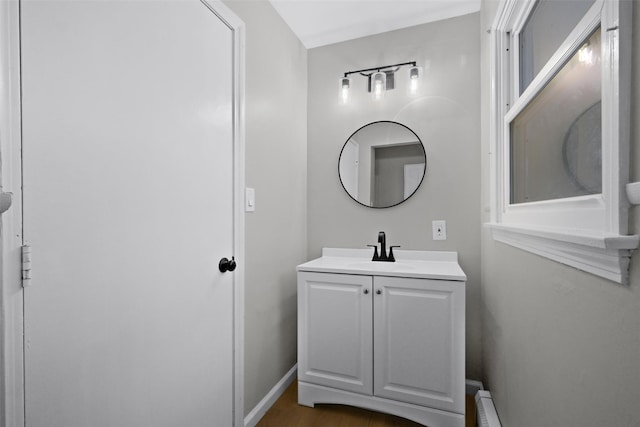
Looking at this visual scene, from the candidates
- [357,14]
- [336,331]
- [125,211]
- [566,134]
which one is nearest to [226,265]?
[125,211]

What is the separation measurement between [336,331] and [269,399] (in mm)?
552

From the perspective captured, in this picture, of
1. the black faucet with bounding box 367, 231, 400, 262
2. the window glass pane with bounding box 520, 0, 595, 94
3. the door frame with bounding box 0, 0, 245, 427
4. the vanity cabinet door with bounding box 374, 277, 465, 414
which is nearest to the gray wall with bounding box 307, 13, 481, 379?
the black faucet with bounding box 367, 231, 400, 262

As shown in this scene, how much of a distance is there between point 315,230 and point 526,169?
1.39 metres

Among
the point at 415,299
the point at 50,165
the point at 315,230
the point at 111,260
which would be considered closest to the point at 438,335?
the point at 415,299

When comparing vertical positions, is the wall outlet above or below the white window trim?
below

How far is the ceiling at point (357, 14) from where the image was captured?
6.15ft

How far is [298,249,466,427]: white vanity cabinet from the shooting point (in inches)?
59.4

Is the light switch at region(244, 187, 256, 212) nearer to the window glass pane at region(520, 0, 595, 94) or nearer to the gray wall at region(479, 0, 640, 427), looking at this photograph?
the gray wall at region(479, 0, 640, 427)

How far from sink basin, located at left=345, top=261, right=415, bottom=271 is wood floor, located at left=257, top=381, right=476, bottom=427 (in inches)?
31.4

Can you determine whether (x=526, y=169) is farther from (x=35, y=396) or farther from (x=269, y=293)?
(x=35, y=396)

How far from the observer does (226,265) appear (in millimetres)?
1372

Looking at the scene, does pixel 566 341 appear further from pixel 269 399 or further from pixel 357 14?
pixel 357 14

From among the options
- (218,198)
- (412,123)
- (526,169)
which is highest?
(412,123)

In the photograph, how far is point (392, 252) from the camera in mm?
1992
